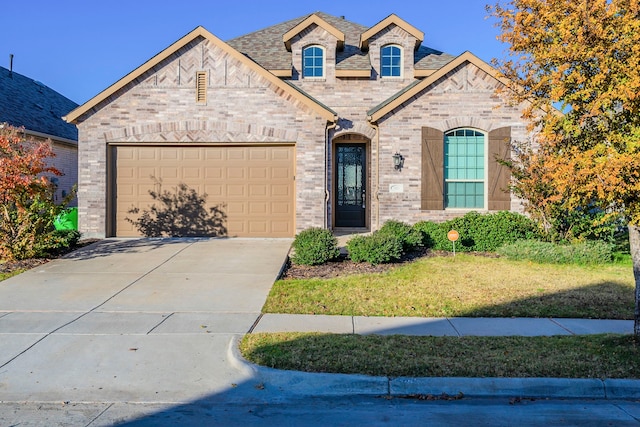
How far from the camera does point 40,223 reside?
465 inches

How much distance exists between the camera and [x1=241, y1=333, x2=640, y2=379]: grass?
5.17 m

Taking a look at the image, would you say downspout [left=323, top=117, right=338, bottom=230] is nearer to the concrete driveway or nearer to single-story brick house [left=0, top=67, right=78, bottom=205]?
the concrete driveway

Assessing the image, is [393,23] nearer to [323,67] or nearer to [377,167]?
[323,67]

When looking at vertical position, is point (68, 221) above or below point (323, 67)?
below

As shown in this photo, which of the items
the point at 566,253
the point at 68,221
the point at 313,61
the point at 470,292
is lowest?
the point at 470,292

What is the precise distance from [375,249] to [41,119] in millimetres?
15592

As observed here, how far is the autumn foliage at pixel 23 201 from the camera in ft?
35.6

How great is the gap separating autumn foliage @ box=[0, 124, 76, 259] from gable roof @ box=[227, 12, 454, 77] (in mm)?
7541

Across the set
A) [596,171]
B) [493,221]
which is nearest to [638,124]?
[596,171]

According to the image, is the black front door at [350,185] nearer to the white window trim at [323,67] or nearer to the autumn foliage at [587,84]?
the white window trim at [323,67]

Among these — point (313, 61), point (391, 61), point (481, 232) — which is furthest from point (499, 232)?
point (313, 61)

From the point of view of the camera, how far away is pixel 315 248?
438 inches

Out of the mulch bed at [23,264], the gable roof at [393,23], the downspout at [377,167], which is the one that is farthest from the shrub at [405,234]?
the mulch bed at [23,264]

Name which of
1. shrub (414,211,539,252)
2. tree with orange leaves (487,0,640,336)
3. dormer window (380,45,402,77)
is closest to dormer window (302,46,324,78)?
dormer window (380,45,402,77)
